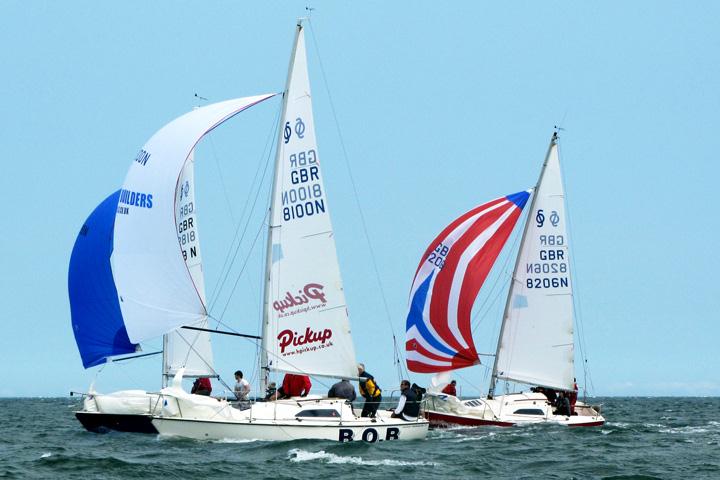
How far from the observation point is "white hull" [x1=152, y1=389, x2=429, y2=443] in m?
26.8

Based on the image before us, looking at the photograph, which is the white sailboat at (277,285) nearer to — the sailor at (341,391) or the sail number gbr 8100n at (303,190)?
the sail number gbr 8100n at (303,190)

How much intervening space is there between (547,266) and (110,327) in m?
13.7

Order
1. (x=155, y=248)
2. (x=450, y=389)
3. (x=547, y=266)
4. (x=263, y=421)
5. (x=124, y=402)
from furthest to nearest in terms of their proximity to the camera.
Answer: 1. (x=547, y=266)
2. (x=450, y=389)
3. (x=124, y=402)
4. (x=155, y=248)
5. (x=263, y=421)

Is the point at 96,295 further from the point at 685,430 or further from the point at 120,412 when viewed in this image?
the point at 685,430

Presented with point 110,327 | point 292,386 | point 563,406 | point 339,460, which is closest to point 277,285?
point 292,386

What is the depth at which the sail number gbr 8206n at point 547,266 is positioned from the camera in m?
38.0

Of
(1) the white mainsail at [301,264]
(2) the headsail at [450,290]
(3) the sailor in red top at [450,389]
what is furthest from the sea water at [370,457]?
(2) the headsail at [450,290]

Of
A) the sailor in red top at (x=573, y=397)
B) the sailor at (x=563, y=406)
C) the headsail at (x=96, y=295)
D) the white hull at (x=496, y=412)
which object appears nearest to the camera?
the headsail at (x=96, y=295)

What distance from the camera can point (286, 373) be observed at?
2928 centimetres

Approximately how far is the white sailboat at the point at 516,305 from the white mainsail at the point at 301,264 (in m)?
6.71

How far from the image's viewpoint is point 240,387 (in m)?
29.9

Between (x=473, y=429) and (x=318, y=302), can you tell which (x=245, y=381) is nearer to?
(x=318, y=302)

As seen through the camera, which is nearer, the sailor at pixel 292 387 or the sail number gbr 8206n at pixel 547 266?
the sailor at pixel 292 387

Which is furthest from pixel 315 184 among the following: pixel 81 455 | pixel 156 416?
pixel 81 455
